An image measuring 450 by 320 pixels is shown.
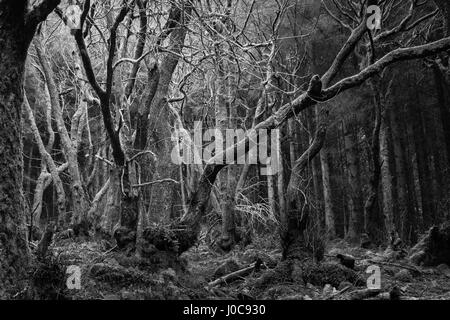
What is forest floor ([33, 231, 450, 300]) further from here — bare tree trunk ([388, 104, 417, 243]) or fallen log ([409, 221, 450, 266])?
bare tree trunk ([388, 104, 417, 243])

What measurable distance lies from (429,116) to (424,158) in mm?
1452

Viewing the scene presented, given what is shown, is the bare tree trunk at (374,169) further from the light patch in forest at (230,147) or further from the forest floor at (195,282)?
the forest floor at (195,282)

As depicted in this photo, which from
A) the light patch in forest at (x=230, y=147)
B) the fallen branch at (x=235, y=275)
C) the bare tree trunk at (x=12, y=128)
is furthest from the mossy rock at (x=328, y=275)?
the bare tree trunk at (x=12, y=128)

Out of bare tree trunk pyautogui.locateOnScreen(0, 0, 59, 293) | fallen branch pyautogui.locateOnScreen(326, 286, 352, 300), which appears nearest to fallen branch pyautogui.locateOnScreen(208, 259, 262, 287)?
fallen branch pyautogui.locateOnScreen(326, 286, 352, 300)

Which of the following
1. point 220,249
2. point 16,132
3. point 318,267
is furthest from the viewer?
point 220,249

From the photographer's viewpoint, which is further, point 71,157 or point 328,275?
point 71,157

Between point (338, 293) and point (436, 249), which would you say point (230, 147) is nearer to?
point (338, 293)

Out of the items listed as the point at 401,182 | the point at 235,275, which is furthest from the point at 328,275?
the point at 401,182

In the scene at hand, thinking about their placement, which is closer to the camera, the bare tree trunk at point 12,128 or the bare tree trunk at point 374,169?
the bare tree trunk at point 12,128

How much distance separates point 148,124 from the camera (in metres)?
6.84

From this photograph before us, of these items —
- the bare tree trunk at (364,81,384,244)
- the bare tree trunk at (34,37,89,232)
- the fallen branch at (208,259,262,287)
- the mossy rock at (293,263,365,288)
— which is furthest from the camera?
the bare tree trunk at (34,37,89,232)

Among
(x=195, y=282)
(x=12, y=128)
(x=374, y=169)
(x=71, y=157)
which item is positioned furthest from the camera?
(x=71, y=157)
